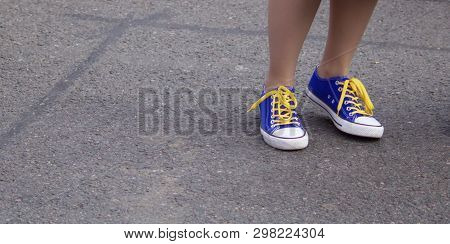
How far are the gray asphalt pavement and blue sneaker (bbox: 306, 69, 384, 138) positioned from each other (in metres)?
0.06

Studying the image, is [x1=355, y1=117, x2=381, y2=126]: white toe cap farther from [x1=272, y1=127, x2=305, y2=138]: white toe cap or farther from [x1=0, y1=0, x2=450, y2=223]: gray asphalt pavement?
[x1=272, y1=127, x2=305, y2=138]: white toe cap

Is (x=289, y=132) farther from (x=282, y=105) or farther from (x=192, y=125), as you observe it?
(x=192, y=125)

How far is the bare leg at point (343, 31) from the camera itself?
2.96m

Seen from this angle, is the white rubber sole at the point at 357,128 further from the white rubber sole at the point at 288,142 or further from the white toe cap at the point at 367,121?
the white rubber sole at the point at 288,142

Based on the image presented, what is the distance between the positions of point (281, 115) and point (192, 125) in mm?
384

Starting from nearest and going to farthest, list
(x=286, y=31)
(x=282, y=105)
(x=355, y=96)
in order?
(x=286, y=31) < (x=282, y=105) < (x=355, y=96)

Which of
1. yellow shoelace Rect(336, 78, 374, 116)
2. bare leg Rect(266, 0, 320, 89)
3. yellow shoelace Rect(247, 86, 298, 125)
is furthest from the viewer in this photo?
yellow shoelace Rect(336, 78, 374, 116)

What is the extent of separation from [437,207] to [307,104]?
91 centimetres

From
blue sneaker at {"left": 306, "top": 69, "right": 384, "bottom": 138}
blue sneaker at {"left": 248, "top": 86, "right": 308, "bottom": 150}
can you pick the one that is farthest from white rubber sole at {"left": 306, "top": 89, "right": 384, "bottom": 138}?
blue sneaker at {"left": 248, "top": 86, "right": 308, "bottom": 150}

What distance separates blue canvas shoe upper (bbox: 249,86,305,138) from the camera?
2.96 metres

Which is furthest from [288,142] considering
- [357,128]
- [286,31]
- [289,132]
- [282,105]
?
[286,31]

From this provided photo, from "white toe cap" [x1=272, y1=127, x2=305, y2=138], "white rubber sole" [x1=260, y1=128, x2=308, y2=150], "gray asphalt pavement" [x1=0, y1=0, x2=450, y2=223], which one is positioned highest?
"white toe cap" [x1=272, y1=127, x2=305, y2=138]

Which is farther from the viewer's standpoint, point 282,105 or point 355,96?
point 355,96

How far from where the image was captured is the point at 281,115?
9.80 ft
